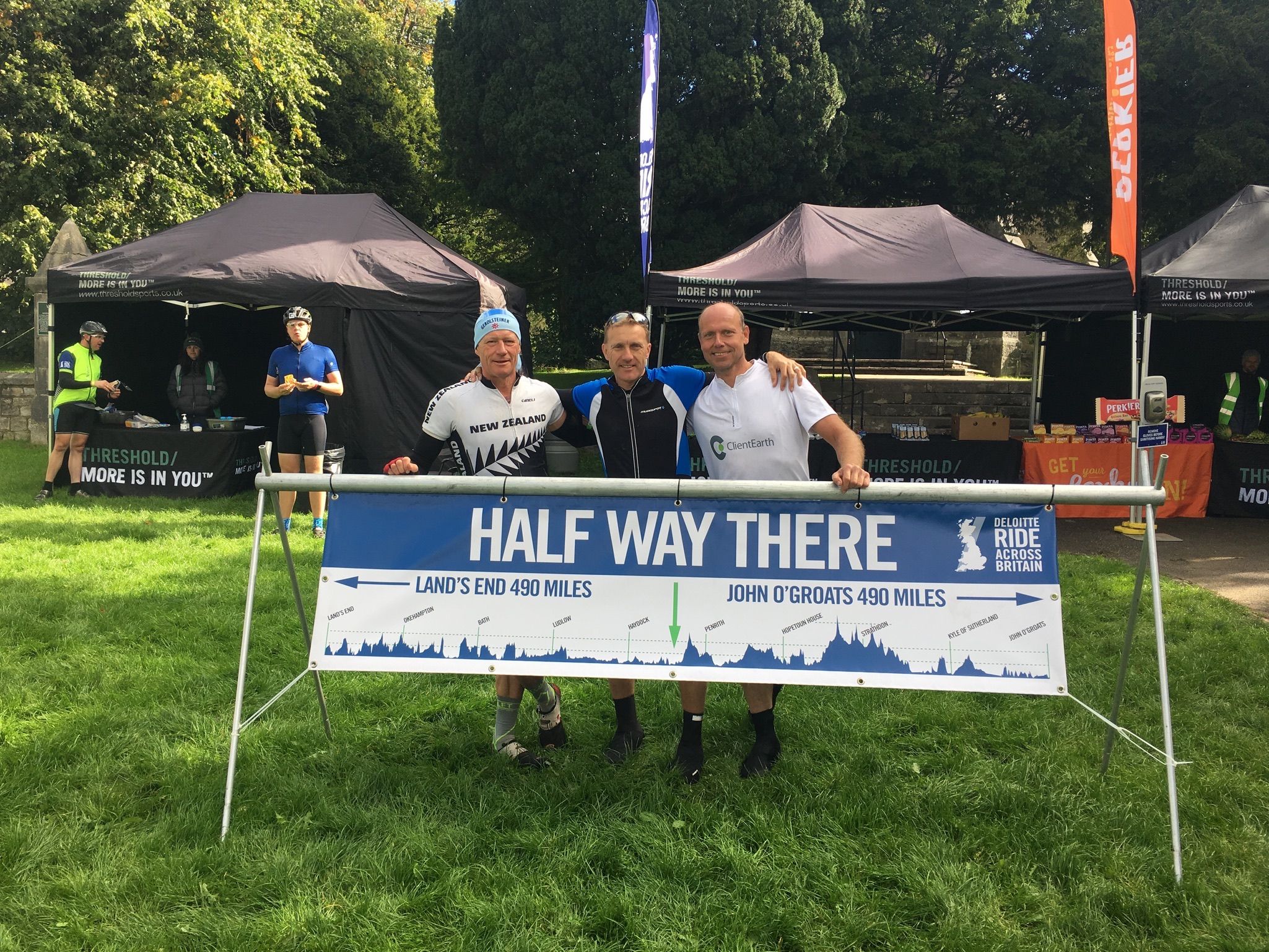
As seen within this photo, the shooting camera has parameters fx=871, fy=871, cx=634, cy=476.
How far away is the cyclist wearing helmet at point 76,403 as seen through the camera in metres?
9.17

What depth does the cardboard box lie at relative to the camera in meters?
9.56

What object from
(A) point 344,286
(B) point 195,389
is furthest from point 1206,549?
(B) point 195,389

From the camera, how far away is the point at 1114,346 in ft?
40.9

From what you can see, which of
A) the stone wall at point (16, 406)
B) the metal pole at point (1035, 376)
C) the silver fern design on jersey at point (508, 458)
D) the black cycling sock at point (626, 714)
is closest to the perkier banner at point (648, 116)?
the silver fern design on jersey at point (508, 458)

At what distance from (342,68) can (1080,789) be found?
24.2m

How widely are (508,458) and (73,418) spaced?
810 cm

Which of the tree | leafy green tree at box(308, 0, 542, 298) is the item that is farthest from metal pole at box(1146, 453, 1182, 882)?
leafy green tree at box(308, 0, 542, 298)

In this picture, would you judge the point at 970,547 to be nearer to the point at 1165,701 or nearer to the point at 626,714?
the point at 1165,701

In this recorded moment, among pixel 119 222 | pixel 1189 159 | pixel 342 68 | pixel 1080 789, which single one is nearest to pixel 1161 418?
pixel 1080 789

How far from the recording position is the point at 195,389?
10414 mm

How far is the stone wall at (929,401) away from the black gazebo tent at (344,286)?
6374 mm

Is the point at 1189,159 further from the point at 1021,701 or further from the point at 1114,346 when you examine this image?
the point at 1021,701

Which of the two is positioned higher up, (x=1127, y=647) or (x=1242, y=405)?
(x=1242, y=405)

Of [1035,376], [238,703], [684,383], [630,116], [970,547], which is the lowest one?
[238,703]
